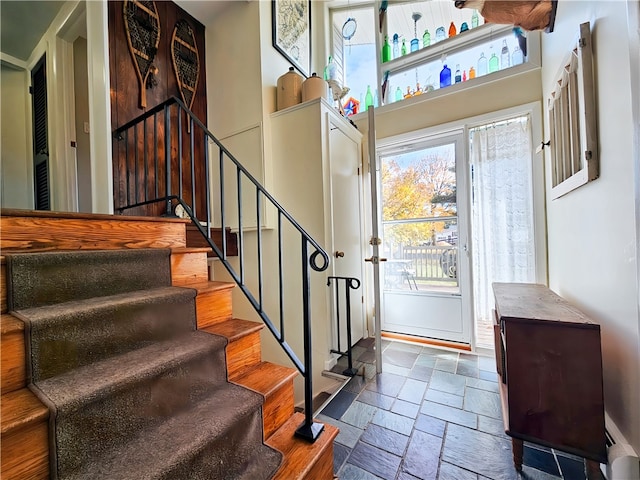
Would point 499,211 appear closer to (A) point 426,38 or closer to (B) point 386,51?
(A) point 426,38

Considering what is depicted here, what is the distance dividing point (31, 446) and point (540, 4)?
9.62 feet

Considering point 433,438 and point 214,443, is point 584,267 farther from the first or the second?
point 214,443

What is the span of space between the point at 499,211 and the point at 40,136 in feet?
14.6

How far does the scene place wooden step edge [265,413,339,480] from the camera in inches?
37.9

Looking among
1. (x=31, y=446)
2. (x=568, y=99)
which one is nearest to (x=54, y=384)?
(x=31, y=446)

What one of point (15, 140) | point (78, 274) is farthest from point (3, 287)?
point (15, 140)

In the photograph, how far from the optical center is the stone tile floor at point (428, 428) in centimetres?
125

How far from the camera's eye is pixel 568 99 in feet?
4.83

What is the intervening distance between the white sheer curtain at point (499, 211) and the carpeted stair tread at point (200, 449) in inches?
90.1

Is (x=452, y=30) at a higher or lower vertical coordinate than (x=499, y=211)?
higher

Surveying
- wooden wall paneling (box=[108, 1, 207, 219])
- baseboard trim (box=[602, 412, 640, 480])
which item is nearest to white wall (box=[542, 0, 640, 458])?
baseboard trim (box=[602, 412, 640, 480])

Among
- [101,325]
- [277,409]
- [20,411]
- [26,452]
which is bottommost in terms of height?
[277,409]

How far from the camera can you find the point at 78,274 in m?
1.06

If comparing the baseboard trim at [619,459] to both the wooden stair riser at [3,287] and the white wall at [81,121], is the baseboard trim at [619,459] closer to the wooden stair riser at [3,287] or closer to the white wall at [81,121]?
the wooden stair riser at [3,287]
